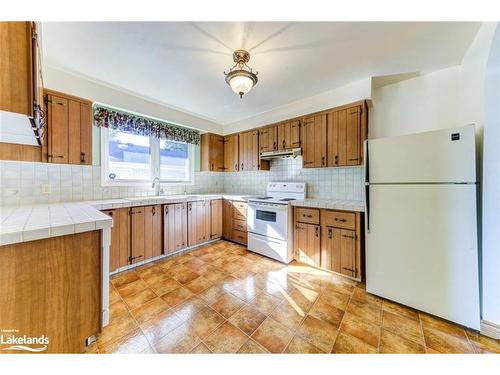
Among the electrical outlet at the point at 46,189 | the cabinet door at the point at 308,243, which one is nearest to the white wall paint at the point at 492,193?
the cabinet door at the point at 308,243

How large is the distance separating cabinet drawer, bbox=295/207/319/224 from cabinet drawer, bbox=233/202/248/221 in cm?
104

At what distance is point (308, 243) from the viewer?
8.74ft

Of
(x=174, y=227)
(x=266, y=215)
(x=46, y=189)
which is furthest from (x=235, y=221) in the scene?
(x=46, y=189)

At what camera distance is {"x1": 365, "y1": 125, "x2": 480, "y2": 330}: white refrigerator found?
151cm

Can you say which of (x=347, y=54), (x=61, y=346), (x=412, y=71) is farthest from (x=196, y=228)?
(x=412, y=71)

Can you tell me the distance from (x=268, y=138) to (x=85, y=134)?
106 inches

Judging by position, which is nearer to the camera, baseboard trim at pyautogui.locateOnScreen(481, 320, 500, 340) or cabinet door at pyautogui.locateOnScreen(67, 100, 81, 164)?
baseboard trim at pyautogui.locateOnScreen(481, 320, 500, 340)

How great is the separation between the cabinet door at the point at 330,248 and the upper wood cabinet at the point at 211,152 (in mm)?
2588

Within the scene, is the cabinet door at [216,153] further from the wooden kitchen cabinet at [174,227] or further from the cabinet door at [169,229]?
the cabinet door at [169,229]

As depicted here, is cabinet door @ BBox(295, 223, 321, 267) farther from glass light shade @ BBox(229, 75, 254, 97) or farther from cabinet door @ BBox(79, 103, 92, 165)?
cabinet door @ BBox(79, 103, 92, 165)

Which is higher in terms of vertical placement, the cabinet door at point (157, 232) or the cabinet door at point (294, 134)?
the cabinet door at point (294, 134)

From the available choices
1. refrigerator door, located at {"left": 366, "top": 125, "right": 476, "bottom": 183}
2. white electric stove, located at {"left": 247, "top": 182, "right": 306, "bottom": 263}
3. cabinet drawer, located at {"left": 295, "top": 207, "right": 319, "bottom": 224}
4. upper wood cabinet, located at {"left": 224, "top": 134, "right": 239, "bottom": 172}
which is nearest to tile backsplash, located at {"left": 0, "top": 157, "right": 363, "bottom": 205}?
white electric stove, located at {"left": 247, "top": 182, "right": 306, "bottom": 263}

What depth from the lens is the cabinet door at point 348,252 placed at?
7.45 feet

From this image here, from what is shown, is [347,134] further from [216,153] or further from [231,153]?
[216,153]
